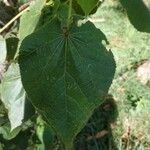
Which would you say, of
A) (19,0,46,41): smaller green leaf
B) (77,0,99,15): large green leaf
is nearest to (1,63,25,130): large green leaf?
(19,0,46,41): smaller green leaf

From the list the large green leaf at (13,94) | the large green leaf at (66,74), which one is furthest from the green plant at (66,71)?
the large green leaf at (13,94)

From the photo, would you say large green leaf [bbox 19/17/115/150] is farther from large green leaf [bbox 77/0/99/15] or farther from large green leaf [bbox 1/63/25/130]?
large green leaf [bbox 1/63/25/130]

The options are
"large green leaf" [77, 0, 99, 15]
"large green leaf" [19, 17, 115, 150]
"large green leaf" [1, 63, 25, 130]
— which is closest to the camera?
"large green leaf" [19, 17, 115, 150]

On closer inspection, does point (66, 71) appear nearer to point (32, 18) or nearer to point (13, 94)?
point (32, 18)

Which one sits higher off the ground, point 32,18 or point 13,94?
point 32,18

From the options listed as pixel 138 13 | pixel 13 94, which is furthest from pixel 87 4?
pixel 13 94

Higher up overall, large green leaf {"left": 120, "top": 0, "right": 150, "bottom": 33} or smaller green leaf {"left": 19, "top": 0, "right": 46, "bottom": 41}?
smaller green leaf {"left": 19, "top": 0, "right": 46, "bottom": 41}

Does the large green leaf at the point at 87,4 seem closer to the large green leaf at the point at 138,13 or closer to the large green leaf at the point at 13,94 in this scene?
the large green leaf at the point at 138,13

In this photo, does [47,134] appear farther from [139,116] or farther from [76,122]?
[139,116]
